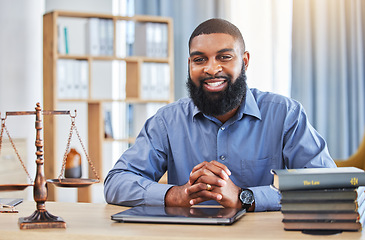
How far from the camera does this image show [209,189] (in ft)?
5.68

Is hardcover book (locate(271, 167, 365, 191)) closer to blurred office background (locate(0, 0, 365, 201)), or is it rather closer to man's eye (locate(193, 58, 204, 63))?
man's eye (locate(193, 58, 204, 63))

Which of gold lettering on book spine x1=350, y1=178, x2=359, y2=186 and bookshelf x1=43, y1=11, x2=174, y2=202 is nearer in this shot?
gold lettering on book spine x1=350, y1=178, x2=359, y2=186

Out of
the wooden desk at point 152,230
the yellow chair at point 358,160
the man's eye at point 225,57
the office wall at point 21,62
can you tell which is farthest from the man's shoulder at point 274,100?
the office wall at point 21,62

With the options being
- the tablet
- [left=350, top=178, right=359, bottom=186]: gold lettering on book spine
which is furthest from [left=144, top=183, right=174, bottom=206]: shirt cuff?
[left=350, top=178, right=359, bottom=186]: gold lettering on book spine

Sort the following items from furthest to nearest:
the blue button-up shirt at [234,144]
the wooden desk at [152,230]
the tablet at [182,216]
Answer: the blue button-up shirt at [234,144] < the tablet at [182,216] < the wooden desk at [152,230]

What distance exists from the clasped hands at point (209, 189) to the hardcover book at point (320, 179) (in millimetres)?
409

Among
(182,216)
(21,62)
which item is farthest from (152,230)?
(21,62)

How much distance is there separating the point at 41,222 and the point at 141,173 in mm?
773

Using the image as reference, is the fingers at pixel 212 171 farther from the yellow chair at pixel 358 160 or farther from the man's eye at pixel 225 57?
the yellow chair at pixel 358 160

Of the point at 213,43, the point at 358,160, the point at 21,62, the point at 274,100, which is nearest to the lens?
the point at 213,43

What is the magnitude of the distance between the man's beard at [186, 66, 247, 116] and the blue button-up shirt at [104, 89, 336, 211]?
36mm

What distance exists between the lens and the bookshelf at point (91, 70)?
4754 millimetres

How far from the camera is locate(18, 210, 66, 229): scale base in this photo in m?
1.39

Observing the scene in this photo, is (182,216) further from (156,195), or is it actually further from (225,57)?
(225,57)
